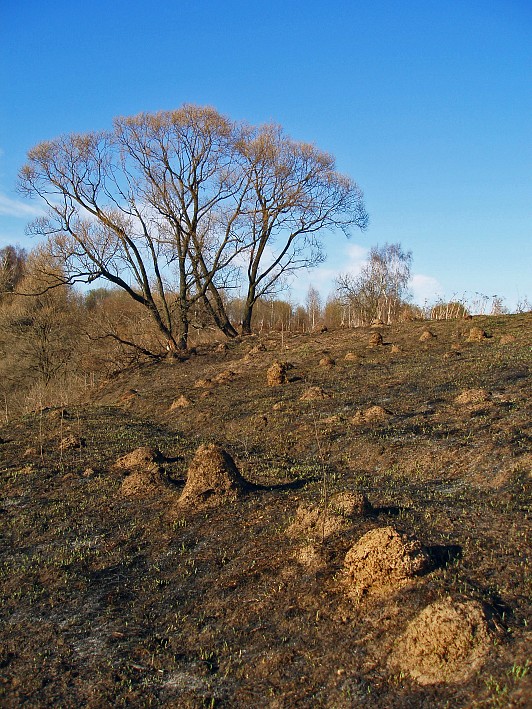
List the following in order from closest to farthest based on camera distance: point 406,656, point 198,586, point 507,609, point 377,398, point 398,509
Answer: point 406,656
point 507,609
point 198,586
point 398,509
point 377,398

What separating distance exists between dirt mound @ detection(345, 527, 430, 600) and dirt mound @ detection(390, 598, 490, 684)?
587mm

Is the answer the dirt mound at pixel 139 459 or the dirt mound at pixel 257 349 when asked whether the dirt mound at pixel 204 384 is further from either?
the dirt mound at pixel 139 459

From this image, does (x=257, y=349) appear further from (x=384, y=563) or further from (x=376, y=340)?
(x=384, y=563)

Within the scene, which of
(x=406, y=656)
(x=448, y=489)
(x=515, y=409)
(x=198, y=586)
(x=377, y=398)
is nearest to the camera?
(x=406, y=656)

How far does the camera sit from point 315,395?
11102 mm

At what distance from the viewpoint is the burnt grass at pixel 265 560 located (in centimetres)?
327

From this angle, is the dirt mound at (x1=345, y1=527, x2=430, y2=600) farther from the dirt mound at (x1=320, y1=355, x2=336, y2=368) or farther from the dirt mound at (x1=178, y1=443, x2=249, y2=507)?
the dirt mound at (x1=320, y1=355, x2=336, y2=368)

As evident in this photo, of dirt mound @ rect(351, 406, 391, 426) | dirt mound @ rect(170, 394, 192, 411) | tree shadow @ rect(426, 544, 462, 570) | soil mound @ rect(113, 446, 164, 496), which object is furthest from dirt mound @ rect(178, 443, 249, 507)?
dirt mound @ rect(170, 394, 192, 411)

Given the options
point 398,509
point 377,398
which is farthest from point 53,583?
point 377,398

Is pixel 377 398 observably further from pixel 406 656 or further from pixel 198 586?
pixel 406 656

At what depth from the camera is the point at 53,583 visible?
4.87 meters

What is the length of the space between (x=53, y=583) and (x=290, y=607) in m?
2.13

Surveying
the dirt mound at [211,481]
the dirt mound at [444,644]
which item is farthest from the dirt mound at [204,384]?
the dirt mound at [444,644]

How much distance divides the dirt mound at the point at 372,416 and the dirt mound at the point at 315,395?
1957 millimetres
